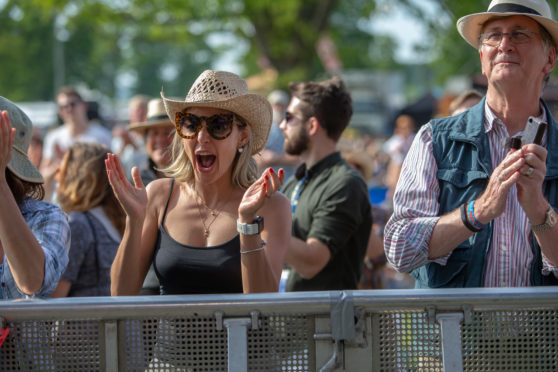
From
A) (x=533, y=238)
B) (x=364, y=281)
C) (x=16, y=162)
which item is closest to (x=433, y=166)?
(x=533, y=238)

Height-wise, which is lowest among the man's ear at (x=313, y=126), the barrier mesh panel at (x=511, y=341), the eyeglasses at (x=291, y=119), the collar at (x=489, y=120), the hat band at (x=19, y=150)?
the barrier mesh panel at (x=511, y=341)

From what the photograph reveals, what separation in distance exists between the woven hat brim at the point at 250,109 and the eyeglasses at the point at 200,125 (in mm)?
45

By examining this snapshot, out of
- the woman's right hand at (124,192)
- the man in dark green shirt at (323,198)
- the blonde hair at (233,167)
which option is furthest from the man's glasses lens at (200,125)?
the man in dark green shirt at (323,198)

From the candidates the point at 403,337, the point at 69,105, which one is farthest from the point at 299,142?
the point at 69,105

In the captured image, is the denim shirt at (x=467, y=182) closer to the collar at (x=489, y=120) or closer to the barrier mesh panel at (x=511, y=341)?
the collar at (x=489, y=120)

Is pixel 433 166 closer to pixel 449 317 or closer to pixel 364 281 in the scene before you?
pixel 449 317

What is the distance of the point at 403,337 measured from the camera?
2338mm

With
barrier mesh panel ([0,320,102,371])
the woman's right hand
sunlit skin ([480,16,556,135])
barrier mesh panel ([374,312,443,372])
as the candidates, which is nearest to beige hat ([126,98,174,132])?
the woman's right hand

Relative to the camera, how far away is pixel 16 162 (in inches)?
119

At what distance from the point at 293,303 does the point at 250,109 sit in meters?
1.35

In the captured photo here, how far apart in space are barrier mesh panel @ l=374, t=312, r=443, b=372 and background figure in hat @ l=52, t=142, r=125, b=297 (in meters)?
2.14

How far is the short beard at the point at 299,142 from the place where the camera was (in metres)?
4.89

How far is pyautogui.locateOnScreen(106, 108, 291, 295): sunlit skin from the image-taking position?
2.94 metres

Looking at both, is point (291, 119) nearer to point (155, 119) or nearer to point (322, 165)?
point (322, 165)
